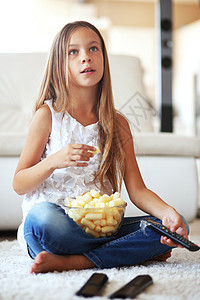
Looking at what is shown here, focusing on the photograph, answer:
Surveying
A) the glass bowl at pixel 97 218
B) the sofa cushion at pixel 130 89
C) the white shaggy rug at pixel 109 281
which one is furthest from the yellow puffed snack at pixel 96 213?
the sofa cushion at pixel 130 89

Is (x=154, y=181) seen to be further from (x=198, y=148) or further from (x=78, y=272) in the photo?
(x=78, y=272)

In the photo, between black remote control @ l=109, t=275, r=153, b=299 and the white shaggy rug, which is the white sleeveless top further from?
black remote control @ l=109, t=275, r=153, b=299

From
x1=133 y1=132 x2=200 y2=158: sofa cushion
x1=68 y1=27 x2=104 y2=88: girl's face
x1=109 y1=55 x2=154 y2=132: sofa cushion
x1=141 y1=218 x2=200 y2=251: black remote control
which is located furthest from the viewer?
x1=109 y1=55 x2=154 y2=132: sofa cushion

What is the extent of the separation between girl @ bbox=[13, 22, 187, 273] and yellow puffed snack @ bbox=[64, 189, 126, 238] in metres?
0.02

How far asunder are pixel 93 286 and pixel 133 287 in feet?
0.26

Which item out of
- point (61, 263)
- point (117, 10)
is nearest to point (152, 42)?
point (117, 10)

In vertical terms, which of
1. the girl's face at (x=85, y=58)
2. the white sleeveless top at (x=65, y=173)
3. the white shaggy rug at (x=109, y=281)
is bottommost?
the white shaggy rug at (x=109, y=281)

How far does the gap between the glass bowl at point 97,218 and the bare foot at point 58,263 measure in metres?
0.07

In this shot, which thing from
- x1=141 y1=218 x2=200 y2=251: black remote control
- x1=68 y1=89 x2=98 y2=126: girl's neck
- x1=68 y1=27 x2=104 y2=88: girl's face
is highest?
x1=68 y1=27 x2=104 y2=88: girl's face

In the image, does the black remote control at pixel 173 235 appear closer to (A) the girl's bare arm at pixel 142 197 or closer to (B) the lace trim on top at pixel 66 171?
(A) the girl's bare arm at pixel 142 197

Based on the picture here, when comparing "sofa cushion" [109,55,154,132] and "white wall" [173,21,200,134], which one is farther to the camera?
"white wall" [173,21,200,134]

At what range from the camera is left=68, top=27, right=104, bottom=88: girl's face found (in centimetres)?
120

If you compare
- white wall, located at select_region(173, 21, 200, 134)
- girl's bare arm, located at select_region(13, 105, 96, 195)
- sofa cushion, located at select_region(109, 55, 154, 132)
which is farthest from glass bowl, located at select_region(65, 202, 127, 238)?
white wall, located at select_region(173, 21, 200, 134)

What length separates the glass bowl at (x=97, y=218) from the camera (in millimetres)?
1025
